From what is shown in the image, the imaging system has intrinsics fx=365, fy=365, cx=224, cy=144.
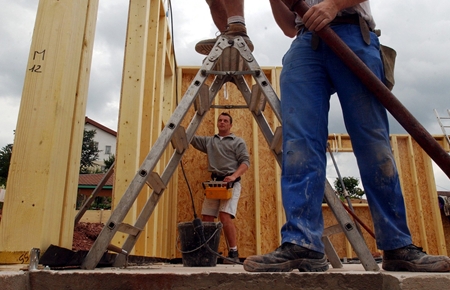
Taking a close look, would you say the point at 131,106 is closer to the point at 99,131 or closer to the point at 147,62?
the point at 147,62

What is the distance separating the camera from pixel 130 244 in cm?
191

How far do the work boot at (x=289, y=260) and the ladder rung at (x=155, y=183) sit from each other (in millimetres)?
747

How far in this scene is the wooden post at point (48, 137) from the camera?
1368 millimetres

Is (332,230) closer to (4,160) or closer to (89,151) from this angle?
(4,160)

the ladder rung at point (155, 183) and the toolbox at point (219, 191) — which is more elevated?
the toolbox at point (219, 191)

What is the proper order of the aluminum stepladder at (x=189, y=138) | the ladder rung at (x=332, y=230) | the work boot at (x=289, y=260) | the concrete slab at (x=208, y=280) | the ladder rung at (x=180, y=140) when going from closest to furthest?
the concrete slab at (x=208, y=280) → the work boot at (x=289, y=260) → the aluminum stepladder at (x=189, y=138) → the ladder rung at (x=332, y=230) → the ladder rung at (x=180, y=140)

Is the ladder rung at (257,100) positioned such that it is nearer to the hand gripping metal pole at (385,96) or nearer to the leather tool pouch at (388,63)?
the hand gripping metal pole at (385,96)

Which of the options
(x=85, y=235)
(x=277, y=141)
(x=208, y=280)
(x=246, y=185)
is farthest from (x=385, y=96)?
(x=246, y=185)

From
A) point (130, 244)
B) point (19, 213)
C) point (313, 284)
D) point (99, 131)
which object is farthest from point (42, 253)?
point (99, 131)

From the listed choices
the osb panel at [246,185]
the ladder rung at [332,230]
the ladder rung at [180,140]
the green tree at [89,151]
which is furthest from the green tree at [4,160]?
the ladder rung at [332,230]

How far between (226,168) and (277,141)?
2.50 metres

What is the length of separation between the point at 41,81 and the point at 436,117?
8.80 metres

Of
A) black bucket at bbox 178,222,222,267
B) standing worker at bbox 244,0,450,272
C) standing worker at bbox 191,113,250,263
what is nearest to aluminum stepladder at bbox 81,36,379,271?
standing worker at bbox 244,0,450,272

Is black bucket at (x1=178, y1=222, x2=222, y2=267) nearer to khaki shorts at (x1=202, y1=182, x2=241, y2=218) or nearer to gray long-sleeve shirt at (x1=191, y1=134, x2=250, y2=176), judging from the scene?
khaki shorts at (x1=202, y1=182, x2=241, y2=218)
